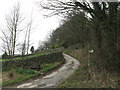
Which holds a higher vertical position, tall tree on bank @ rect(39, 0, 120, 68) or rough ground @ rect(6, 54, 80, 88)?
tall tree on bank @ rect(39, 0, 120, 68)

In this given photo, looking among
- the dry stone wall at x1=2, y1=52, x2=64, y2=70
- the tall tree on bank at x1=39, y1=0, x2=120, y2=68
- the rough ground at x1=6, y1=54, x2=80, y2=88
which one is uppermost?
the tall tree on bank at x1=39, y1=0, x2=120, y2=68

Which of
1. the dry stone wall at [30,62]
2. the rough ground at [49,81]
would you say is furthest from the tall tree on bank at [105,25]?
the dry stone wall at [30,62]

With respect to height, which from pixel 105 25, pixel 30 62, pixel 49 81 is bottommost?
pixel 49 81

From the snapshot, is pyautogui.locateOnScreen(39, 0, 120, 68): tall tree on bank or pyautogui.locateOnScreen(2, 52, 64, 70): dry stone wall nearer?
pyautogui.locateOnScreen(39, 0, 120, 68): tall tree on bank

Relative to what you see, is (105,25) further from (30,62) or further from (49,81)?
(30,62)

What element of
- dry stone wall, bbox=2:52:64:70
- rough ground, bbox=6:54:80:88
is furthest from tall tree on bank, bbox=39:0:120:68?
dry stone wall, bbox=2:52:64:70

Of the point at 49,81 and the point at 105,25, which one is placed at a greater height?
the point at 105,25

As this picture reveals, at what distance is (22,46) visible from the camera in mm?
23656

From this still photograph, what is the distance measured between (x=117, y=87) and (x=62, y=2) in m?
7.20

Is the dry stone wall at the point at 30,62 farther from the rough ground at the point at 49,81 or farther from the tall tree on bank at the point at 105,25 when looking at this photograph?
the tall tree on bank at the point at 105,25

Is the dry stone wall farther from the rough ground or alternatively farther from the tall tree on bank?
the tall tree on bank

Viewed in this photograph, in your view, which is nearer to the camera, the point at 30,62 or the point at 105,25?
the point at 105,25

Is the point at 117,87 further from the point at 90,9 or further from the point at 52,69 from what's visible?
the point at 52,69

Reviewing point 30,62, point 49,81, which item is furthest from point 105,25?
point 30,62
